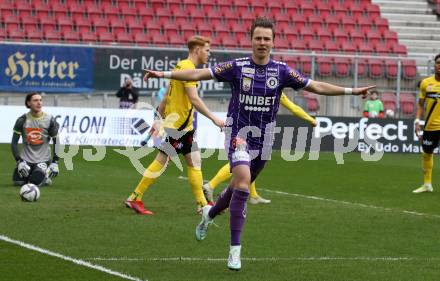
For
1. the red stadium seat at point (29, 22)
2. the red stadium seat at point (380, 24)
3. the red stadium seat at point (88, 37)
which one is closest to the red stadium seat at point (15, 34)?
Result: the red stadium seat at point (29, 22)

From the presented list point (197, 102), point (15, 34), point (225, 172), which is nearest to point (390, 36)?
point (15, 34)

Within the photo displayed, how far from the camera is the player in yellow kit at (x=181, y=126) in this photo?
39.9ft

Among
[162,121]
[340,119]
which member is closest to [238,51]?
[340,119]

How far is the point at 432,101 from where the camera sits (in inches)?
661

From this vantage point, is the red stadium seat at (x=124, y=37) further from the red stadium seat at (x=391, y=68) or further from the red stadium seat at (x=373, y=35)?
the red stadium seat at (x=373, y=35)

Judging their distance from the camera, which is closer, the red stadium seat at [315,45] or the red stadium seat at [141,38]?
the red stadium seat at [141,38]

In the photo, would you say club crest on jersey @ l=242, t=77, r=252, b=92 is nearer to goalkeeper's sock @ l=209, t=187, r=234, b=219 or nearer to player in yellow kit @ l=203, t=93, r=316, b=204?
goalkeeper's sock @ l=209, t=187, r=234, b=219

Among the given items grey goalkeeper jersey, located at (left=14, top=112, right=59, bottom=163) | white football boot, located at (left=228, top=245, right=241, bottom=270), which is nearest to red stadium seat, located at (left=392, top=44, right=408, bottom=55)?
grey goalkeeper jersey, located at (left=14, top=112, right=59, bottom=163)

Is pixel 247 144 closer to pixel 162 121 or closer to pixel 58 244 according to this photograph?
pixel 58 244

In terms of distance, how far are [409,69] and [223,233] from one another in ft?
65.4

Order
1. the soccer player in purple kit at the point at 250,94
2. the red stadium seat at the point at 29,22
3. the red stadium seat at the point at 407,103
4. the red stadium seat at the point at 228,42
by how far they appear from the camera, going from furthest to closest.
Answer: the red stadium seat at the point at 228,42 → the red stadium seat at the point at 29,22 → the red stadium seat at the point at 407,103 → the soccer player in purple kit at the point at 250,94

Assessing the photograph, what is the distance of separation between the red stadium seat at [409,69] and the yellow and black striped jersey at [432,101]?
13090mm

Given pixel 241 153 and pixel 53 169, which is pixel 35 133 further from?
pixel 241 153

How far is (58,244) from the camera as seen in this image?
9953 mm
